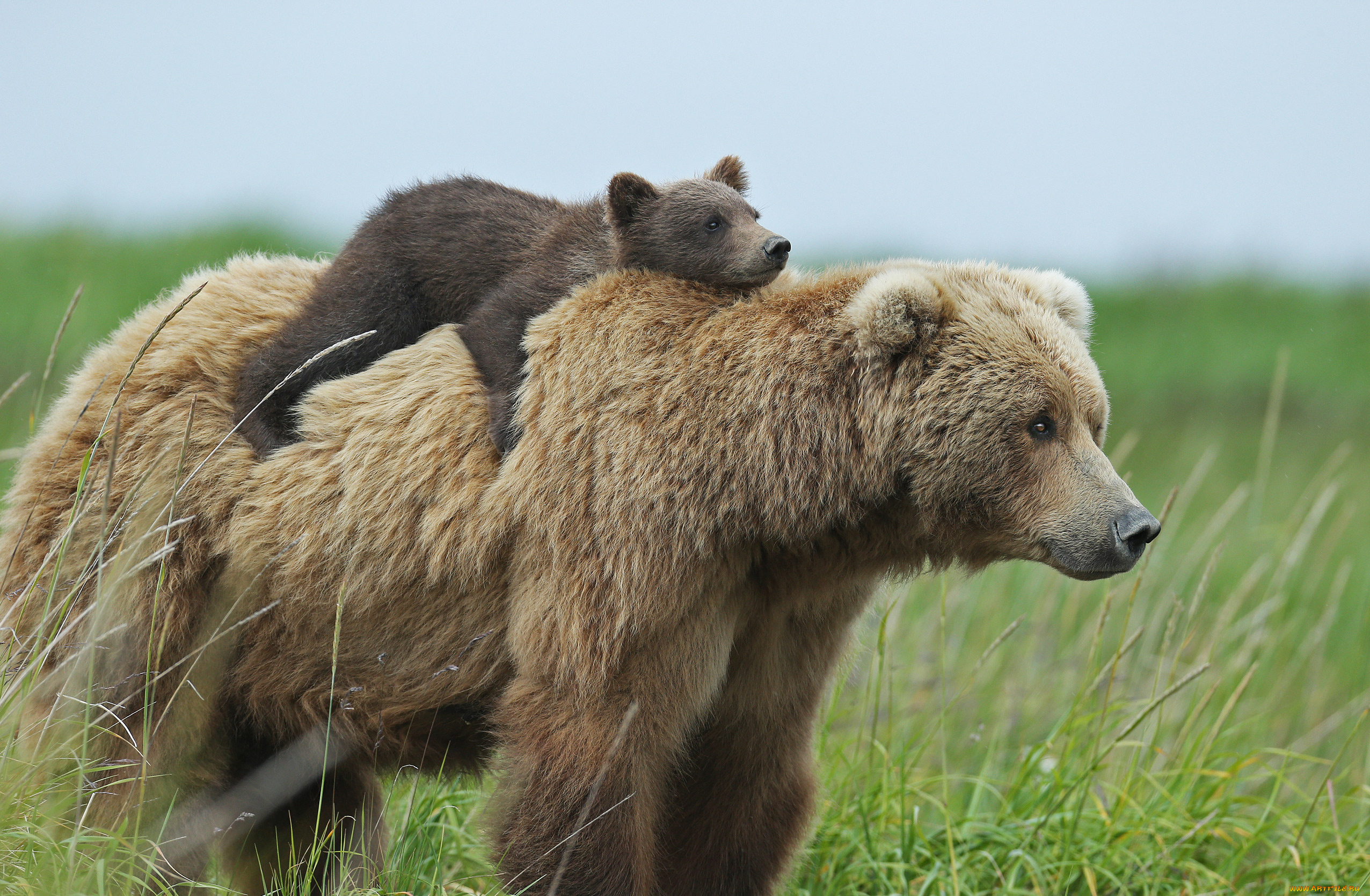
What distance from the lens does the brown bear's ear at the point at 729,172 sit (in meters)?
3.90

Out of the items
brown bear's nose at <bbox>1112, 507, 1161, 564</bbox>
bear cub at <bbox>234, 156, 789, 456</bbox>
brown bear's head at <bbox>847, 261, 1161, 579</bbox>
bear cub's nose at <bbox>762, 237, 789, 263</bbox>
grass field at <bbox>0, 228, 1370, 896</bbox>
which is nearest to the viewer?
brown bear's nose at <bbox>1112, 507, 1161, 564</bbox>

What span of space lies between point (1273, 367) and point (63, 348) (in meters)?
11.8

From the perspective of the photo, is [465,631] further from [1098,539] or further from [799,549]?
[1098,539]

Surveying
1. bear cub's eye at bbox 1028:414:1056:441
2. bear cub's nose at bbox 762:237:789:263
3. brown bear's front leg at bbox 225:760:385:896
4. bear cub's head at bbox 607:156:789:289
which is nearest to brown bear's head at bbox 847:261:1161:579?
bear cub's eye at bbox 1028:414:1056:441

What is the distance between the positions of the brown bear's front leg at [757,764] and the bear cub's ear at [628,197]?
1.27 meters

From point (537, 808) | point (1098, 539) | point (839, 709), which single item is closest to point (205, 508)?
point (537, 808)

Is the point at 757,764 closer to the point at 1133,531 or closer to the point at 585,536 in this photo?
the point at 585,536

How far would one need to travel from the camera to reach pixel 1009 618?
244 inches

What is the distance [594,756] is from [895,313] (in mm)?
1469

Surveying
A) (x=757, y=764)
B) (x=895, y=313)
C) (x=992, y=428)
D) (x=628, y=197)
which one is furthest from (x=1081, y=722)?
(x=628, y=197)

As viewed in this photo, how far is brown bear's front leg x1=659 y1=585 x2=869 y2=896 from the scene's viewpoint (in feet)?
11.7

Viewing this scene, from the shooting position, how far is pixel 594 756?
3174mm

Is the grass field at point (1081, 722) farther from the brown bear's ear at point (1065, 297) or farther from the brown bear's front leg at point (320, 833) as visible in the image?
the brown bear's ear at point (1065, 297)

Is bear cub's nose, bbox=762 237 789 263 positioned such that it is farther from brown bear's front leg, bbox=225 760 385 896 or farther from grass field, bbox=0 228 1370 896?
brown bear's front leg, bbox=225 760 385 896
